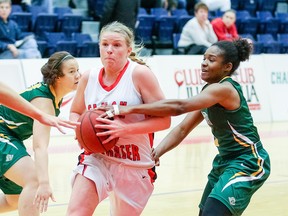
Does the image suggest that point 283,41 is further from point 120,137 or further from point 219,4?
point 120,137

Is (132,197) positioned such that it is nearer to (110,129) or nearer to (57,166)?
(110,129)

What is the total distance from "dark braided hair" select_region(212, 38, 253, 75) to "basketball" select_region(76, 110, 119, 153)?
997 mm

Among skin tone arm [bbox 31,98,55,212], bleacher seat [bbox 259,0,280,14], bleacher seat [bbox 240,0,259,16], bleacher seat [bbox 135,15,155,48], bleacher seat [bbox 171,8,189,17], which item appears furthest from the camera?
bleacher seat [bbox 259,0,280,14]

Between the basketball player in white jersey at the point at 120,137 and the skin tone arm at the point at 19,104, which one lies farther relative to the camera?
the basketball player in white jersey at the point at 120,137

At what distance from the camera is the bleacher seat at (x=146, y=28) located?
49.3 feet

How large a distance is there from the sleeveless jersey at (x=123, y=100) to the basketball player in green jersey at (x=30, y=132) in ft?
1.41

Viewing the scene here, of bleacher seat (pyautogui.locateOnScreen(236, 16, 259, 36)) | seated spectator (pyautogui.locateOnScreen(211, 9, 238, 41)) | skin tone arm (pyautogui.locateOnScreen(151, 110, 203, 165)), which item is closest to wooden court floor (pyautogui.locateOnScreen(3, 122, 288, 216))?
skin tone arm (pyautogui.locateOnScreen(151, 110, 203, 165))

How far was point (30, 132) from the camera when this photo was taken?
517cm

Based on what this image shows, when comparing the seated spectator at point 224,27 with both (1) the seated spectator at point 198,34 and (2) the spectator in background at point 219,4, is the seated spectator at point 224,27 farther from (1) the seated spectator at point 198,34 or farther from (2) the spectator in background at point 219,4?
(2) the spectator in background at point 219,4

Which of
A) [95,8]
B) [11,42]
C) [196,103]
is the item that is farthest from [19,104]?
[95,8]

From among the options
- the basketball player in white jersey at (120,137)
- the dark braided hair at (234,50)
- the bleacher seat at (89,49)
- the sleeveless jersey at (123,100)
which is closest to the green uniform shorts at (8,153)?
the basketball player in white jersey at (120,137)

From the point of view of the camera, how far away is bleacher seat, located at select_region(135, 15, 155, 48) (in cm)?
1502

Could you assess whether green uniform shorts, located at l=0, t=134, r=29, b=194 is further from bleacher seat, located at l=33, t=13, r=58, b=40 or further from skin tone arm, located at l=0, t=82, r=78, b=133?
bleacher seat, located at l=33, t=13, r=58, b=40

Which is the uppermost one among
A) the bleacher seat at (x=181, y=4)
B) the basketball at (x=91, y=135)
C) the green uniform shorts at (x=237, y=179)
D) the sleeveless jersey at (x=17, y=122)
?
the basketball at (x=91, y=135)
